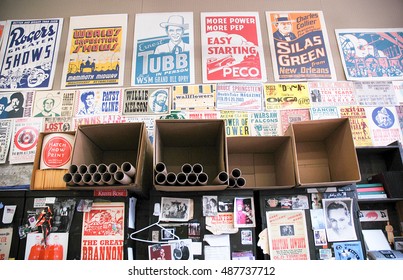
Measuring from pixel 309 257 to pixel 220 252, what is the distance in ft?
1.75

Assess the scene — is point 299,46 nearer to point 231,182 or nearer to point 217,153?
point 217,153

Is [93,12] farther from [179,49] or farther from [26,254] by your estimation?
[26,254]

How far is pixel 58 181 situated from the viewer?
1.84m

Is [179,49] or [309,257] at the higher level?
[179,49]

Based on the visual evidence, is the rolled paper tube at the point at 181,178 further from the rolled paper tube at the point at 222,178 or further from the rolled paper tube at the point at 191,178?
the rolled paper tube at the point at 222,178

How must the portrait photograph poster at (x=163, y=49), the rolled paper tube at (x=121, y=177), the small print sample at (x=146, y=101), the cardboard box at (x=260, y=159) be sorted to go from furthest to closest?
the portrait photograph poster at (x=163, y=49) → the small print sample at (x=146, y=101) → the cardboard box at (x=260, y=159) → the rolled paper tube at (x=121, y=177)

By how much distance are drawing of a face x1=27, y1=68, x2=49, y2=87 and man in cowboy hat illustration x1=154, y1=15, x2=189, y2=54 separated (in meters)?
1.05

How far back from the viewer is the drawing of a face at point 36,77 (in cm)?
266

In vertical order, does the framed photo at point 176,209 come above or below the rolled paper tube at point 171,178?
below

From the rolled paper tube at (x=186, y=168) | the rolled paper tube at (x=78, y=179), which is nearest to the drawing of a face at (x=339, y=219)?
the rolled paper tube at (x=186, y=168)

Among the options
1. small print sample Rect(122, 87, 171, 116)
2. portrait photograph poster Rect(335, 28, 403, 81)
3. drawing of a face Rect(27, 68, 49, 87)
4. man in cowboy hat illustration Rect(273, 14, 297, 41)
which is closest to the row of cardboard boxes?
small print sample Rect(122, 87, 171, 116)

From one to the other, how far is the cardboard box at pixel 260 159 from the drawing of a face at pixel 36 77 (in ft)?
6.01

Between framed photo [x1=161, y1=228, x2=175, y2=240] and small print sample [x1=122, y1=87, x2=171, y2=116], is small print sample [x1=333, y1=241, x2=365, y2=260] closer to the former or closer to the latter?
framed photo [x1=161, y1=228, x2=175, y2=240]
